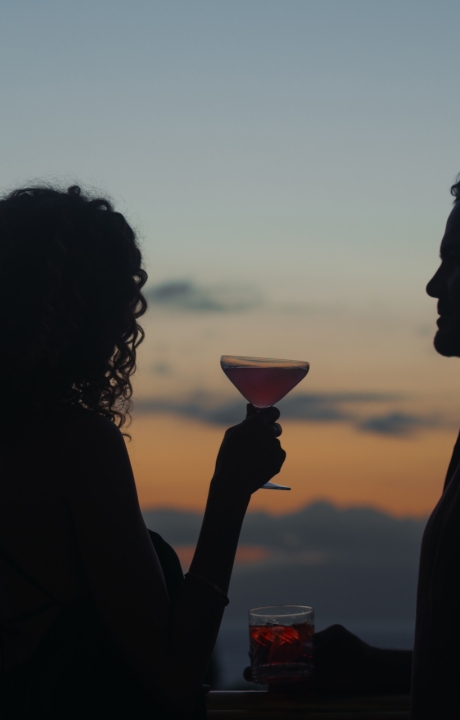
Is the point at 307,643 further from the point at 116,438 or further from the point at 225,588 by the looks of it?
the point at 116,438

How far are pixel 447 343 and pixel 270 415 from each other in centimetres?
62

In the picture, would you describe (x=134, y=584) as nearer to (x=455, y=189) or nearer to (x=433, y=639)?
(x=433, y=639)

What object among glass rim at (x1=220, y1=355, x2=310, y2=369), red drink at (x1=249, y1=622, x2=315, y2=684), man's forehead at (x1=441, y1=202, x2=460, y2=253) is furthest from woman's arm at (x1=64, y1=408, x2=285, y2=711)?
man's forehead at (x1=441, y1=202, x2=460, y2=253)

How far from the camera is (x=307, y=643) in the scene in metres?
2.27

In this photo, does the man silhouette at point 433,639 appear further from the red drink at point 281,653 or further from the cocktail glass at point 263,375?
the cocktail glass at point 263,375

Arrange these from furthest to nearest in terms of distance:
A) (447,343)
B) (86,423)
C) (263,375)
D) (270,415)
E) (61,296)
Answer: (263,375), (447,343), (270,415), (61,296), (86,423)

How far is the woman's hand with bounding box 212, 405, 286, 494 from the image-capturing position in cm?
205

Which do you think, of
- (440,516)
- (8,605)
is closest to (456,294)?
(440,516)

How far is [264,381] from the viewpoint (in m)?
2.88

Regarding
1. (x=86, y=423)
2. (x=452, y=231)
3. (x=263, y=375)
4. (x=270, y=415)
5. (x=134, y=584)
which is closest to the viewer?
(x=134, y=584)

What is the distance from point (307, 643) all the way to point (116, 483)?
32.4 inches

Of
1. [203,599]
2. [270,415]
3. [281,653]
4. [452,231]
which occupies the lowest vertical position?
[281,653]

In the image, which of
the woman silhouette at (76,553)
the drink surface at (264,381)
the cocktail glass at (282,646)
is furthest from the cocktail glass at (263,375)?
the cocktail glass at (282,646)

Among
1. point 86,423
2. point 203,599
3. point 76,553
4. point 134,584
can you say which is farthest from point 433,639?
point 86,423
